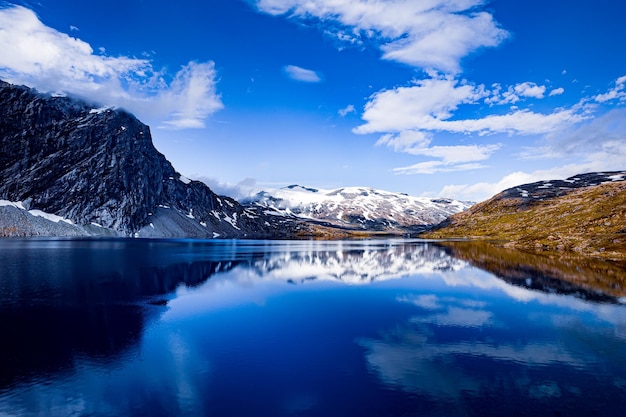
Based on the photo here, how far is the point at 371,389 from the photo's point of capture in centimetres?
2777

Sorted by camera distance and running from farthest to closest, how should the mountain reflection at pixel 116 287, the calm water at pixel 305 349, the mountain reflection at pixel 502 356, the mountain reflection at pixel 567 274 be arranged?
the mountain reflection at pixel 567 274 < the mountain reflection at pixel 116 287 < the mountain reflection at pixel 502 356 < the calm water at pixel 305 349

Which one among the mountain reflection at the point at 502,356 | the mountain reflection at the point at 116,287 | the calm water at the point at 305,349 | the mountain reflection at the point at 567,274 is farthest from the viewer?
the mountain reflection at the point at 567,274

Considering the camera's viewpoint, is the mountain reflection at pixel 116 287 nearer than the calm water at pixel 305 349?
No

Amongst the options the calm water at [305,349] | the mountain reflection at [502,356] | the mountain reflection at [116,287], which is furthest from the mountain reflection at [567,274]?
the mountain reflection at [502,356]

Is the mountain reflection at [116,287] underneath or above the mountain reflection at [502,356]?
above

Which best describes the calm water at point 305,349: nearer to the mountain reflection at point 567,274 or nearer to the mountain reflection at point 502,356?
the mountain reflection at point 502,356

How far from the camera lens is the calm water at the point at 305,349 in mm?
25609

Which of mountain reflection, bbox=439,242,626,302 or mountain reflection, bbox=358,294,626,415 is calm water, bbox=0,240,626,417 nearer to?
mountain reflection, bbox=358,294,626,415

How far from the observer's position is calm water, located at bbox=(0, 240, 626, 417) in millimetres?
25609

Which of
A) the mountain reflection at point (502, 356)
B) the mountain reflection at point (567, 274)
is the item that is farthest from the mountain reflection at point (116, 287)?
the mountain reflection at point (502, 356)

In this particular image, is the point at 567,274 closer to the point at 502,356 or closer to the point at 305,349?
the point at 502,356

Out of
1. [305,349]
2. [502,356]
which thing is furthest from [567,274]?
[305,349]

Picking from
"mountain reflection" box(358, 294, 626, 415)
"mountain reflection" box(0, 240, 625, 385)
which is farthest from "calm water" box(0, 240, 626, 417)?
"mountain reflection" box(0, 240, 625, 385)

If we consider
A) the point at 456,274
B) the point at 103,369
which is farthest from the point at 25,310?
the point at 456,274
